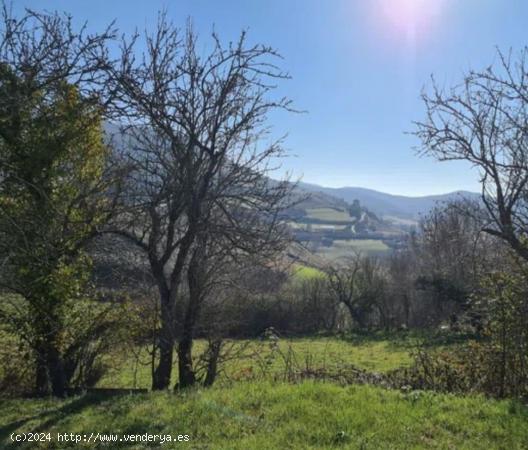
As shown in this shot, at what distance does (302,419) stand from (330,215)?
6173 inches

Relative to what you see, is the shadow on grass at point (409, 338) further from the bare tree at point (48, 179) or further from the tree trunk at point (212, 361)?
the bare tree at point (48, 179)

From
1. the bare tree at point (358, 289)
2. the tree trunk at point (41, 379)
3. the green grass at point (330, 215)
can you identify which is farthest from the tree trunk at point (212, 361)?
the green grass at point (330, 215)

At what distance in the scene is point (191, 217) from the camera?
8.71 m

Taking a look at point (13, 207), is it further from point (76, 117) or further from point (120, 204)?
point (120, 204)

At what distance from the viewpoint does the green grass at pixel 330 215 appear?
155 m

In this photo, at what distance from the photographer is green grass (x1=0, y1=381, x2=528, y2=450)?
491 cm

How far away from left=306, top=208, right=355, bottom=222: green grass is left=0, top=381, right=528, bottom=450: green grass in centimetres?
14476

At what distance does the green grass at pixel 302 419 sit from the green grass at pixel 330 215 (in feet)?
475

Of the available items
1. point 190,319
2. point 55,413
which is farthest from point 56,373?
point 190,319

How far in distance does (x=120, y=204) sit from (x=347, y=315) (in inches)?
1037

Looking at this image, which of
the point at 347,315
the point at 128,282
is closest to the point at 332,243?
the point at 347,315

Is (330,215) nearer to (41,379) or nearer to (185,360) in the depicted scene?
(41,379)

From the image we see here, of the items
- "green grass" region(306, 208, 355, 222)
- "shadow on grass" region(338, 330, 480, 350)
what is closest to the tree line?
"shadow on grass" region(338, 330, 480, 350)

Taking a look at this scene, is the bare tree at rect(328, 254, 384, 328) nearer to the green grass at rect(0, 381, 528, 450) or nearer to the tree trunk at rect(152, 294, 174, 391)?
the tree trunk at rect(152, 294, 174, 391)
